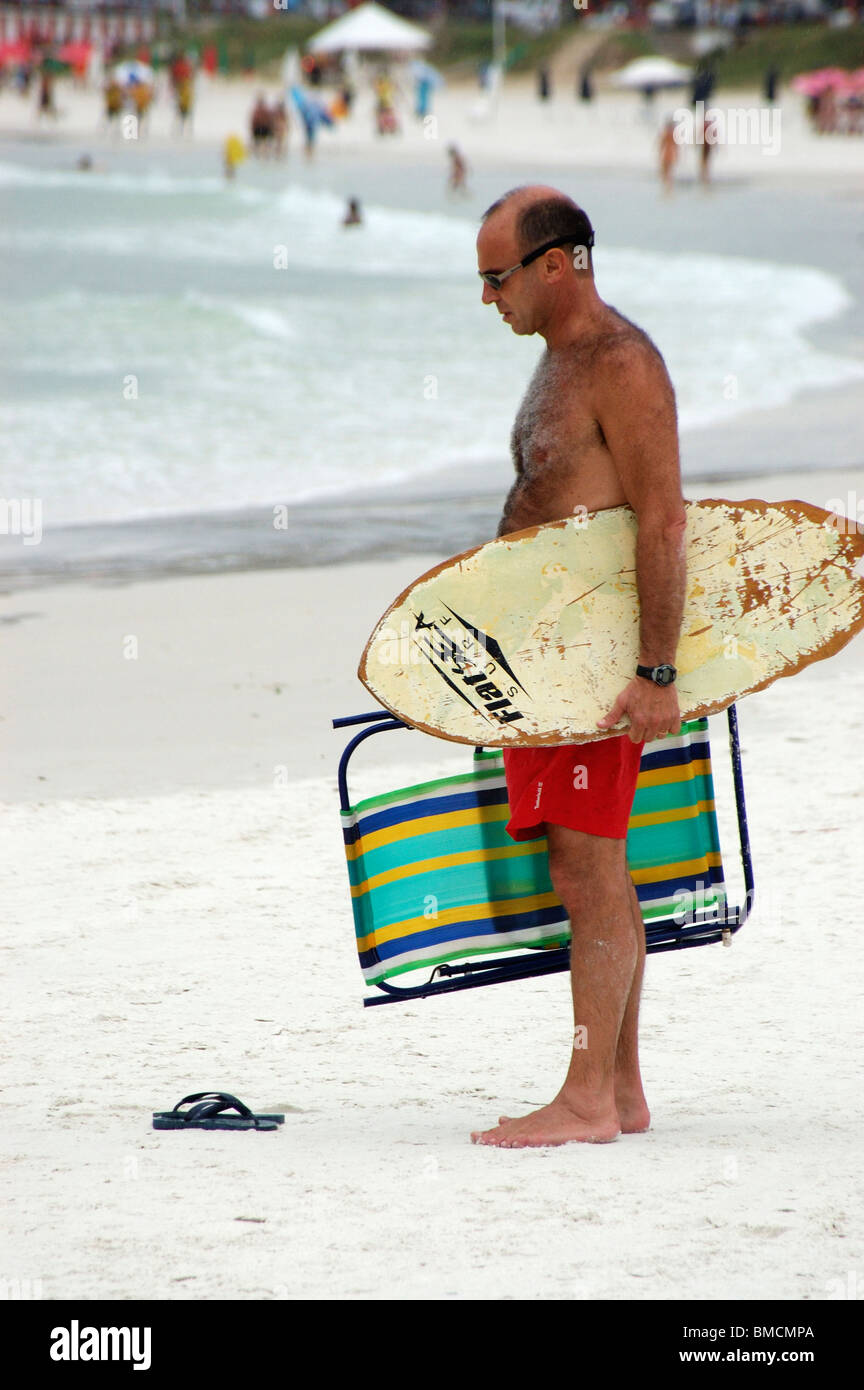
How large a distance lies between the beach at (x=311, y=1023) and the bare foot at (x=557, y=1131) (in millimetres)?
27

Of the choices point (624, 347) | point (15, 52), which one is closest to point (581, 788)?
point (624, 347)

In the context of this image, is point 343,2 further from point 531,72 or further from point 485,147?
point 485,147

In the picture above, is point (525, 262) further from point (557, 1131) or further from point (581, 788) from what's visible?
point (557, 1131)

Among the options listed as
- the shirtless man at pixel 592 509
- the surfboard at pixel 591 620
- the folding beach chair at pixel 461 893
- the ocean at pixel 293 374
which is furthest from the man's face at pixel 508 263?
the ocean at pixel 293 374

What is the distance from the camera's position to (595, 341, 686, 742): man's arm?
2.87m

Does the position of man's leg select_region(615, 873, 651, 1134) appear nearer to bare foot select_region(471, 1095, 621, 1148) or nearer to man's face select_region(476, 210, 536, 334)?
bare foot select_region(471, 1095, 621, 1148)

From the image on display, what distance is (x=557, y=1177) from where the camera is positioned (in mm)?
2920

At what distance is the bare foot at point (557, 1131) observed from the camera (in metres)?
3.07

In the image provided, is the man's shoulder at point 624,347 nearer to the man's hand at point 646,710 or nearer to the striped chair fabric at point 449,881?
the man's hand at point 646,710

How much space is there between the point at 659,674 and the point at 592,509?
32cm

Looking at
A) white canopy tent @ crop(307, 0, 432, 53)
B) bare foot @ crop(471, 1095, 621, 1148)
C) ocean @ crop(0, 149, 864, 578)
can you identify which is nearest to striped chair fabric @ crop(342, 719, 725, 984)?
bare foot @ crop(471, 1095, 621, 1148)

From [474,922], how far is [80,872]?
173 cm

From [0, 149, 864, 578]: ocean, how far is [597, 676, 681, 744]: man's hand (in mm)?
6403
